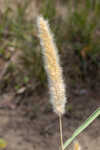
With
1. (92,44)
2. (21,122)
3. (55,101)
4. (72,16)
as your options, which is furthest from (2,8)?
(55,101)

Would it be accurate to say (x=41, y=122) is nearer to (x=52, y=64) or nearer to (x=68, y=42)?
(x=68, y=42)

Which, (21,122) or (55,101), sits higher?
(55,101)

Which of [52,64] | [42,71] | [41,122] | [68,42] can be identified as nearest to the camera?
[52,64]

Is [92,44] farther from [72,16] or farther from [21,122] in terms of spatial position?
[21,122]

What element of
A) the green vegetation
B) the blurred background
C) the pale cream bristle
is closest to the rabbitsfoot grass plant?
the pale cream bristle

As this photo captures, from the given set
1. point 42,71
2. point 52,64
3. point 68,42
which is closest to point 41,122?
point 42,71

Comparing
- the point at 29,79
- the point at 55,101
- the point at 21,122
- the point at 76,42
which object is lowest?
the point at 21,122

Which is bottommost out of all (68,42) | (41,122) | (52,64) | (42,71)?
(41,122)

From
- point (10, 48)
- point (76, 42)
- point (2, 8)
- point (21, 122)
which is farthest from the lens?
point (2, 8)
